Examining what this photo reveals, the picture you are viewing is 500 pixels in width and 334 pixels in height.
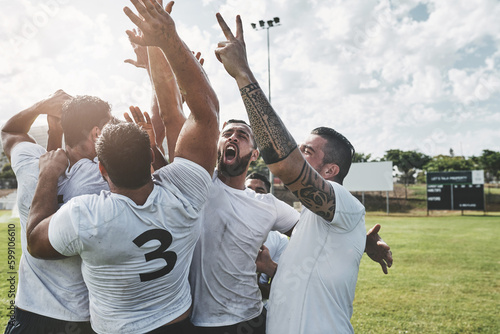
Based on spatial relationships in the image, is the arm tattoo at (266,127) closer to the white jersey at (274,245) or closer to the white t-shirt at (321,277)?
the white t-shirt at (321,277)

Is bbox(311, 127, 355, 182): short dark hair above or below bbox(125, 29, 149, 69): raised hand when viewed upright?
below

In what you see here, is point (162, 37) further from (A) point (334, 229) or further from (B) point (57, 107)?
(A) point (334, 229)

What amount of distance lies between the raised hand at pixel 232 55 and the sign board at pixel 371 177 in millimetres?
42309

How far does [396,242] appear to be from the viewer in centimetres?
1666

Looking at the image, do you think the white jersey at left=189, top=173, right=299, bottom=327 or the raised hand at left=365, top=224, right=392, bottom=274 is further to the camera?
the raised hand at left=365, top=224, right=392, bottom=274

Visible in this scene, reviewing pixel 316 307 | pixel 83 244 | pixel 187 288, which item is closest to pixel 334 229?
pixel 316 307

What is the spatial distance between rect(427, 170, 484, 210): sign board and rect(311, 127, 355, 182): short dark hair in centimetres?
3654

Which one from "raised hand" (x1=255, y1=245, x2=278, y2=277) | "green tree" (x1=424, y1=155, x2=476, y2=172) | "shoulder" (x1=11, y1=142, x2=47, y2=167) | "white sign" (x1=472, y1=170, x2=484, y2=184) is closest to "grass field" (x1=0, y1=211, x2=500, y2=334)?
"raised hand" (x1=255, y1=245, x2=278, y2=277)

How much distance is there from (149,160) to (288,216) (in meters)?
1.52

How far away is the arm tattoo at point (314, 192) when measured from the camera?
2.06 m

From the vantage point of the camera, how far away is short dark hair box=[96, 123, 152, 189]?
6.06 ft

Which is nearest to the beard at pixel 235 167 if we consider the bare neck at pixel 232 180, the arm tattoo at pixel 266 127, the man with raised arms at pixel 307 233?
the bare neck at pixel 232 180

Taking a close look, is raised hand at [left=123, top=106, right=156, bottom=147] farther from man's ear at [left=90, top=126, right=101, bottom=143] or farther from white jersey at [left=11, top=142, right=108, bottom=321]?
white jersey at [left=11, top=142, right=108, bottom=321]

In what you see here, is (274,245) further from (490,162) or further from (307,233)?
(490,162)
